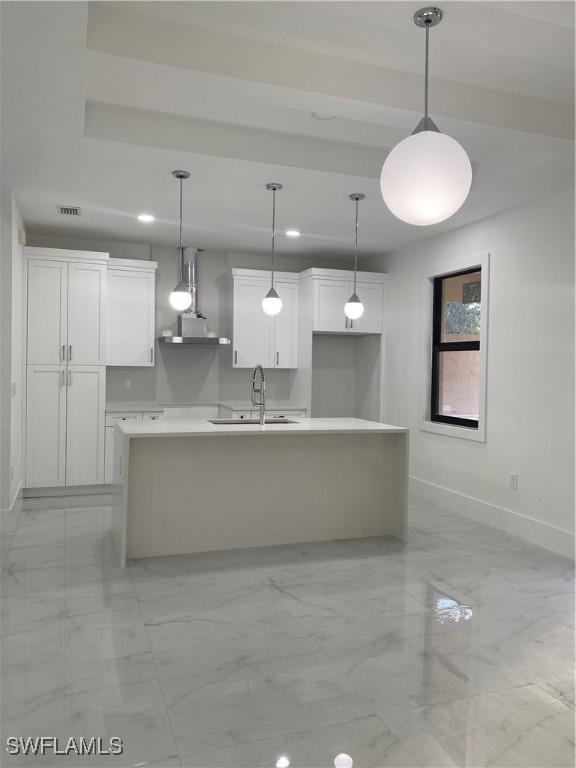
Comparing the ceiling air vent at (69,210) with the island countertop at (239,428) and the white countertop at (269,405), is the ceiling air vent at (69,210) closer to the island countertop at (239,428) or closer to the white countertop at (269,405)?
the island countertop at (239,428)

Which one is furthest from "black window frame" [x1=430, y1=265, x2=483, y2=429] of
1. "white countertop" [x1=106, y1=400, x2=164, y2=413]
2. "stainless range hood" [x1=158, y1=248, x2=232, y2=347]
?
"white countertop" [x1=106, y1=400, x2=164, y2=413]

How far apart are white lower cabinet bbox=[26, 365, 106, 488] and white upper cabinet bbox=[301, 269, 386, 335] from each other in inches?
91.2

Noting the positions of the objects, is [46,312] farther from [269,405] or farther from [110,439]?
[269,405]

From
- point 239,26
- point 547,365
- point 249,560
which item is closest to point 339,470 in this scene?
point 249,560

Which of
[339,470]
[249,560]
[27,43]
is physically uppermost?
[27,43]

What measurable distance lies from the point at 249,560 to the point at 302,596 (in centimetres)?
70

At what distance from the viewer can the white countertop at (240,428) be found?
377 centimetres

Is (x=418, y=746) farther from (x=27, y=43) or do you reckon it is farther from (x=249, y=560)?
(x=27, y=43)

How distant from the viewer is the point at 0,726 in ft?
6.65

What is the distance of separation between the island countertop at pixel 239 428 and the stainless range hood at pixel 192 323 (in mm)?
1749

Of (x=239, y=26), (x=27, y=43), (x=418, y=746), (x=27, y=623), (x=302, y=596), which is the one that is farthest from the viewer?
(x=302, y=596)

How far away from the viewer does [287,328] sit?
6.54 meters

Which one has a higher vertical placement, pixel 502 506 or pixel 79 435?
pixel 79 435

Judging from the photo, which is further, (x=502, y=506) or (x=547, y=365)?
(x=502, y=506)
